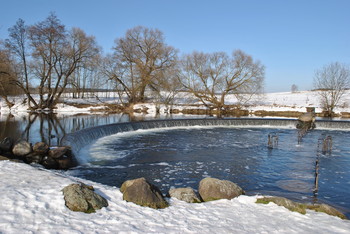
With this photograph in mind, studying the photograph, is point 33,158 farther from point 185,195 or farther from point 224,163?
point 224,163

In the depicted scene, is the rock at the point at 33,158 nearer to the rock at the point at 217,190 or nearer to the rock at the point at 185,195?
the rock at the point at 185,195

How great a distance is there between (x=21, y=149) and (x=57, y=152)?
1.34 m

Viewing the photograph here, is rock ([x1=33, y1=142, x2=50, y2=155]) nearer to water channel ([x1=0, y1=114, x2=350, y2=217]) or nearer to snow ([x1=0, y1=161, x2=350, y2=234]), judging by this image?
water channel ([x1=0, y1=114, x2=350, y2=217])

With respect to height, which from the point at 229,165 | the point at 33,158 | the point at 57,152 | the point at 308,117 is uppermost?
the point at 308,117

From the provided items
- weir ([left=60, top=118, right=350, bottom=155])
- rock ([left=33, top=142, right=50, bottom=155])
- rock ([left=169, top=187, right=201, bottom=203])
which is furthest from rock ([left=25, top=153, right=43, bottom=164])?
rock ([left=169, top=187, right=201, bottom=203])

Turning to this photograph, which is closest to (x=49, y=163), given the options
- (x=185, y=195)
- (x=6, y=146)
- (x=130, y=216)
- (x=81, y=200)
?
(x=6, y=146)

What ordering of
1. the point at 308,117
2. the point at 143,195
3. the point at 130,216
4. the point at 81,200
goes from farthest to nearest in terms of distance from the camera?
the point at 308,117 → the point at 143,195 → the point at 81,200 → the point at 130,216

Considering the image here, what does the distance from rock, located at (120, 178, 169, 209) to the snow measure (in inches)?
6.5

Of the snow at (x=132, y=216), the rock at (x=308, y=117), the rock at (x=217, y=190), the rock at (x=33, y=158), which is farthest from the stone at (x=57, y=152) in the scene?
the rock at (x=308, y=117)

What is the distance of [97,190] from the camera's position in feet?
19.8

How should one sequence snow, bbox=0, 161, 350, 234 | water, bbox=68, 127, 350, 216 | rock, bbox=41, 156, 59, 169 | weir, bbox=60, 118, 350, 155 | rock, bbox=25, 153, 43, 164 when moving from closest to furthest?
snow, bbox=0, 161, 350, 234, water, bbox=68, 127, 350, 216, rock, bbox=41, 156, 59, 169, rock, bbox=25, 153, 43, 164, weir, bbox=60, 118, 350, 155

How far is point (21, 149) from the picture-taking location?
412 inches

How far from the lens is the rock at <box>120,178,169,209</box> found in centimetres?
551

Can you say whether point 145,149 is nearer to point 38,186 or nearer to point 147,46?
point 38,186
